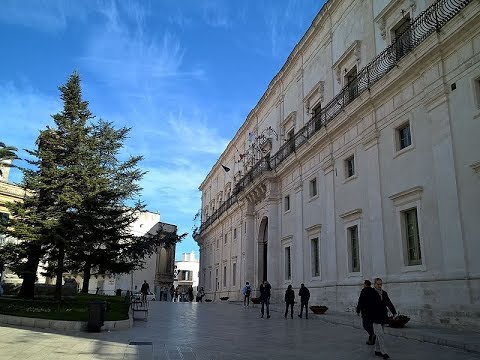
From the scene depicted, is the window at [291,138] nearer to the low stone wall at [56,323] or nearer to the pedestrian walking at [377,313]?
the low stone wall at [56,323]

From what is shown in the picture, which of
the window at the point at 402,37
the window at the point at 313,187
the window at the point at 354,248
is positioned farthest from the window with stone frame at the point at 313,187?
the window at the point at 402,37

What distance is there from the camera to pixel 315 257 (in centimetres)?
2152

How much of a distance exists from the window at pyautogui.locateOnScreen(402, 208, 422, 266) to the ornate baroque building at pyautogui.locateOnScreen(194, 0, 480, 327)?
5cm

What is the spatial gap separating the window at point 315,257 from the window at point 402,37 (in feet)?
32.1

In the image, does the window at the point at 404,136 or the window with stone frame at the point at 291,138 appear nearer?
the window at the point at 404,136

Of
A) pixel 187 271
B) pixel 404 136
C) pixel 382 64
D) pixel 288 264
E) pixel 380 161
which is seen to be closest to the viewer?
pixel 404 136

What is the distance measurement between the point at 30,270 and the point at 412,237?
16086 mm

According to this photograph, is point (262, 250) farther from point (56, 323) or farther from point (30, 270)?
point (56, 323)

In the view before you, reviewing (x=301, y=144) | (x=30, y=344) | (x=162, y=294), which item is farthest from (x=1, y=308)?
(x=162, y=294)

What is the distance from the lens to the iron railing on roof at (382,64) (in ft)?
43.1

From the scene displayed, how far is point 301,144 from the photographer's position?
23.2m

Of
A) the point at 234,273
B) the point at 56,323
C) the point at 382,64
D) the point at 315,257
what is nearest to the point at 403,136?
the point at 382,64

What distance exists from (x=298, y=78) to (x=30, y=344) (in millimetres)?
20941

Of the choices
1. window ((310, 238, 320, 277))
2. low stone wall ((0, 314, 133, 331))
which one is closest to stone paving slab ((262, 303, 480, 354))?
low stone wall ((0, 314, 133, 331))
